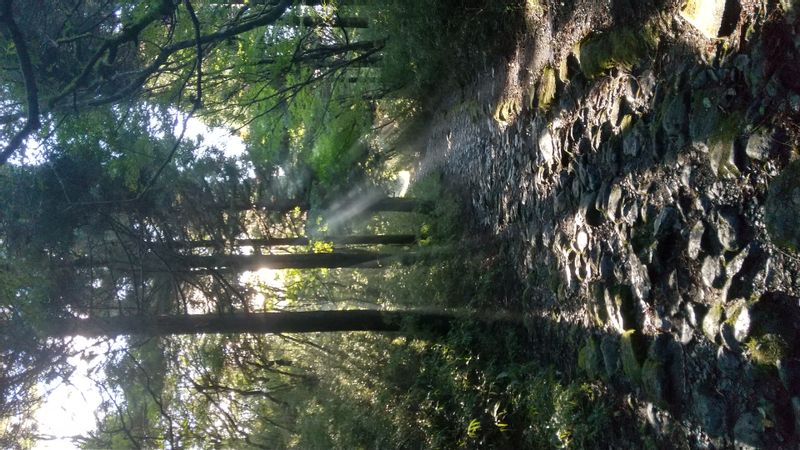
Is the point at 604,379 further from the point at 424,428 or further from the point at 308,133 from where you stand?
the point at 308,133

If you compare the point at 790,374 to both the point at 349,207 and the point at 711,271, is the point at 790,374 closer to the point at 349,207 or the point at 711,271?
the point at 711,271

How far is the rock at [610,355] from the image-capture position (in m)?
4.92

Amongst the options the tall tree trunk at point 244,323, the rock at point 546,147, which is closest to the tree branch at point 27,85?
the rock at point 546,147

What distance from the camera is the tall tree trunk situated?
825 cm

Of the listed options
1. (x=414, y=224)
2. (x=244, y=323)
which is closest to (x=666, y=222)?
(x=244, y=323)

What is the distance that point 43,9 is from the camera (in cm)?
836

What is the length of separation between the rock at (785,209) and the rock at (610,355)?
192 cm

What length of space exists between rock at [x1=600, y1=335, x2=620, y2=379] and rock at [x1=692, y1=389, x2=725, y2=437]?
3.25 ft

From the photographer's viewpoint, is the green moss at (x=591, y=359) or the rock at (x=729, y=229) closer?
the rock at (x=729, y=229)

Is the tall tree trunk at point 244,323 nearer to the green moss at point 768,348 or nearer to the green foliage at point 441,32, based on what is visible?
the green foliage at point 441,32

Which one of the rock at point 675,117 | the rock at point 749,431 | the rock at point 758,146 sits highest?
the rock at point 675,117

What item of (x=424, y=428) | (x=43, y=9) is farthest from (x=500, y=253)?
(x=43, y=9)

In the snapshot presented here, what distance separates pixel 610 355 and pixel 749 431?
1.60 m

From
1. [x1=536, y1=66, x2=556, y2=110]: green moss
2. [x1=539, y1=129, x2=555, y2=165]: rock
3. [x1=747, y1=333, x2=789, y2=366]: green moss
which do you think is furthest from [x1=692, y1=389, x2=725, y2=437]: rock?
[x1=536, y1=66, x2=556, y2=110]: green moss
